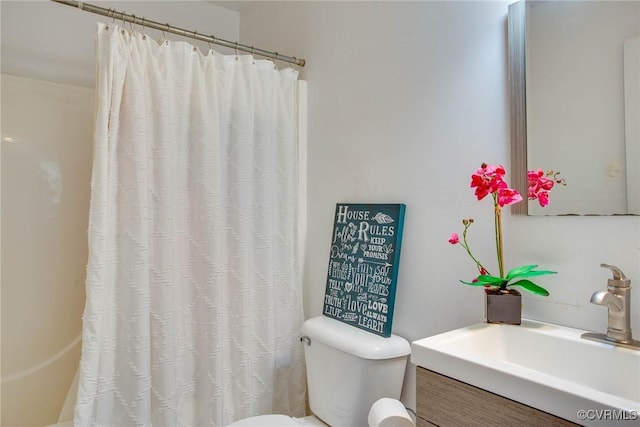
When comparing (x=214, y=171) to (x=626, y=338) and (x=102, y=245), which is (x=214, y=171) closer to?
(x=102, y=245)

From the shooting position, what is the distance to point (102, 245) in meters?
1.42

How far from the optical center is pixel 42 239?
192 centimetres

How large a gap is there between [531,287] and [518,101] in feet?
1.75

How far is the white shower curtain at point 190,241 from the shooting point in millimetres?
1458

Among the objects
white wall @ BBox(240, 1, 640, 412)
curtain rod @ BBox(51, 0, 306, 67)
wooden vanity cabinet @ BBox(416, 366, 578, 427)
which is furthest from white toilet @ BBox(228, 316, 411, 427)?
curtain rod @ BBox(51, 0, 306, 67)

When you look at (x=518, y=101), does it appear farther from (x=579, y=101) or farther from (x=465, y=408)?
(x=465, y=408)

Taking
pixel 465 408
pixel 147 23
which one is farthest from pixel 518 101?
pixel 147 23

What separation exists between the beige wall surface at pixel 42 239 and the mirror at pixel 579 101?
1961 mm

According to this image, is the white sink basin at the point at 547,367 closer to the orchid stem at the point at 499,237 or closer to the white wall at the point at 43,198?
the orchid stem at the point at 499,237

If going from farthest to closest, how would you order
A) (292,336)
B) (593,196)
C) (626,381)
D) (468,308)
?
(292,336), (468,308), (593,196), (626,381)

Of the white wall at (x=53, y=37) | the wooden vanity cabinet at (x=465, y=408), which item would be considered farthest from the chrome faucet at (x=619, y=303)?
the white wall at (x=53, y=37)

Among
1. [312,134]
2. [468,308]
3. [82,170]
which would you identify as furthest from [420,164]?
[82,170]

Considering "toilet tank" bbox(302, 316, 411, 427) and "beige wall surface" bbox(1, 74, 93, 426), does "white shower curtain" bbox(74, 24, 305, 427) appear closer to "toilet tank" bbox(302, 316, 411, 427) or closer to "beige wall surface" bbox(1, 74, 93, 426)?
"toilet tank" bbox(302, 316, 411, 427)

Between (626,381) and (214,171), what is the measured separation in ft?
4.76
